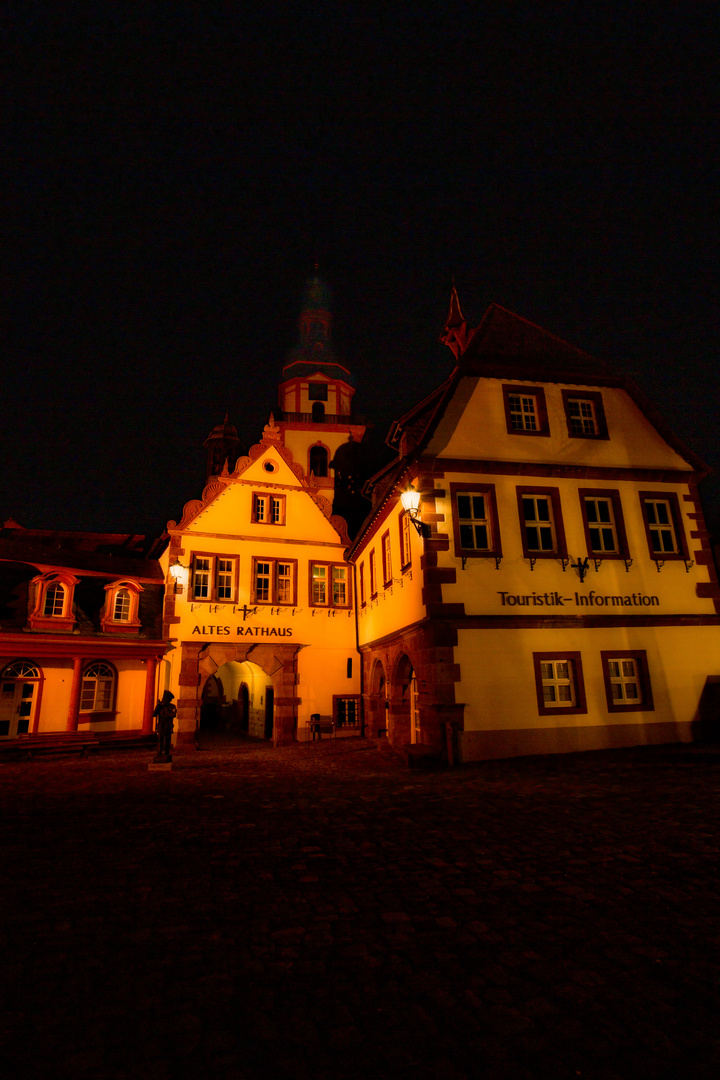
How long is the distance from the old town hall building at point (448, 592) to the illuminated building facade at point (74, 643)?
0.07 metres

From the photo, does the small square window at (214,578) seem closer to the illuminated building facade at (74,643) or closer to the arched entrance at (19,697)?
the illuminated building facade at (74,643)

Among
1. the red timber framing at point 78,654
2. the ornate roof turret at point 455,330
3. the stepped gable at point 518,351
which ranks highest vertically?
the ornate roof turret at point 455,330

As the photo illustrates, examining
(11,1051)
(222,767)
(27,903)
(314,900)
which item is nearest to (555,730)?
(222,767)

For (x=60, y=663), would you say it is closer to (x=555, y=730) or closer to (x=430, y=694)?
(x=430, y=694)

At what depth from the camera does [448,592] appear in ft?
45.6

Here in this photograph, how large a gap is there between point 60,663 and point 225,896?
17322 millimetres

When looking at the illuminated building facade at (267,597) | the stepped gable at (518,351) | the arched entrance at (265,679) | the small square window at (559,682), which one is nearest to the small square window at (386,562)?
the illuminated building facade at (267,597)

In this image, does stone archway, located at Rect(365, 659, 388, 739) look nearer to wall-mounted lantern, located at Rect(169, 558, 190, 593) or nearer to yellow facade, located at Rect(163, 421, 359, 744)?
yellow facade, located at Rect(163, 421, 359, 744)

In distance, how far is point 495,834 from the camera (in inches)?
275

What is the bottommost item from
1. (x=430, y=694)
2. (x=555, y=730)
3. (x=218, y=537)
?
(x=555, y=730)

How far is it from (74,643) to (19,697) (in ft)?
7.91

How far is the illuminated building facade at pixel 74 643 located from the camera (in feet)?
62.7

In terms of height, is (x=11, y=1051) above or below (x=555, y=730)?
below

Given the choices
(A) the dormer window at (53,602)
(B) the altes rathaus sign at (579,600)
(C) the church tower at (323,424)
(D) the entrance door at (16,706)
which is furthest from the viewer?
(C) the church tower at (323,424)
